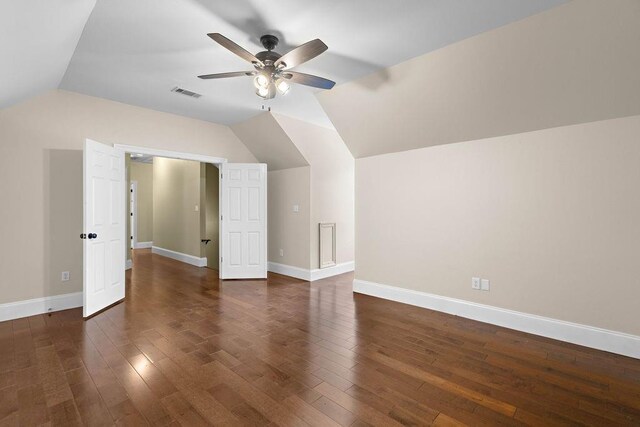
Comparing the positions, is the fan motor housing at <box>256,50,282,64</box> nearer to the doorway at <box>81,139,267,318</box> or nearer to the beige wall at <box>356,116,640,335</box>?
the beige wall at <box>356,116,640,335</box>

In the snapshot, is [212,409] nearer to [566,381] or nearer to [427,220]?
[566,381]

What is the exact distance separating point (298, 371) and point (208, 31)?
283cm

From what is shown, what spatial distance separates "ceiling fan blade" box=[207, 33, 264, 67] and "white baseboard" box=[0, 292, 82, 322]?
12.1 ft

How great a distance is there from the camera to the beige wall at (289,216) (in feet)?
17.4

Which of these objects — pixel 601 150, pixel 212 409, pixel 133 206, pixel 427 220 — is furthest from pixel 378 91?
pixel 133 206

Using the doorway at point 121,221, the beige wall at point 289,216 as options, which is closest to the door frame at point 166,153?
the doorway at point 121,221

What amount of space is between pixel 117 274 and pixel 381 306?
3506 millimetres

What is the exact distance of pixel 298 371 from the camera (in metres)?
2.30

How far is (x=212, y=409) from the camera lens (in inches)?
73.5

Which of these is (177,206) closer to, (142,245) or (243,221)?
(243,221)

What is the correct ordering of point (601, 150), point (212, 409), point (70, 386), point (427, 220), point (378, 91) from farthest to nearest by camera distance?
1. point (427, 220)
2. point (378, 91)
3. point (601, 150)
4. point (70, 386)
5. point (212, 409)

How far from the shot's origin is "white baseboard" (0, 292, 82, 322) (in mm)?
3334

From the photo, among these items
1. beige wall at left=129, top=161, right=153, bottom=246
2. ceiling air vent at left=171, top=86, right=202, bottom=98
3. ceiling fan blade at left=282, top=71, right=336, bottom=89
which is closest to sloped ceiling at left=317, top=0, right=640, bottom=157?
ceiling fan blade at left=282, top=71, right=336, bottom=89

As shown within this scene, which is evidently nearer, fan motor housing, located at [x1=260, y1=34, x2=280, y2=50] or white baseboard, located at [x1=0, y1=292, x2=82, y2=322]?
fan motor housing, located at [x1=260, y1=34, x2=280, y2=50]
